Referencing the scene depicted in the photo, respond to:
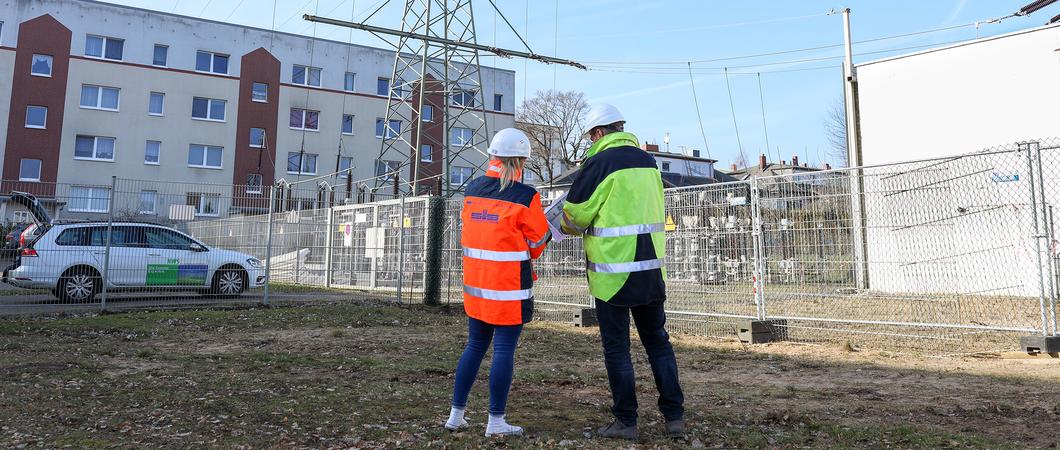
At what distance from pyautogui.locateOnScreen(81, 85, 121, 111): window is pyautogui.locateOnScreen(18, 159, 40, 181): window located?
12.0ft

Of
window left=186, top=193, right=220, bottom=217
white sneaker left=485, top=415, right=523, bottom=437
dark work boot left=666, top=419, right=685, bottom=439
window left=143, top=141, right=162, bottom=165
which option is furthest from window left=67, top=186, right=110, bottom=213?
window left=143, top=141, right=162, bottom=165

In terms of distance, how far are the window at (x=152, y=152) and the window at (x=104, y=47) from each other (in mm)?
4673

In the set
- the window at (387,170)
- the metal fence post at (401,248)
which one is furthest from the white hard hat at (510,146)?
the window at (387,170)

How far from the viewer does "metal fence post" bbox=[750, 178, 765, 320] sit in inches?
335

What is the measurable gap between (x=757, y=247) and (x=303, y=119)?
118 feet

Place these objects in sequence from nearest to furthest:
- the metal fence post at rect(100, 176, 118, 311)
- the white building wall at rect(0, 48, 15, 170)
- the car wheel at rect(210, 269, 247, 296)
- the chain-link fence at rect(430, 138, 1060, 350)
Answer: the chain-link fence at rect(430, 138, 1060, 350) < the metal fence post at rect(100, 176, 118, 311) < the car wheel at rect(210, 269, 247, 296) < the white building wall at rect(0, 48, 15, 170)

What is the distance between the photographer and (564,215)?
13.5 feet

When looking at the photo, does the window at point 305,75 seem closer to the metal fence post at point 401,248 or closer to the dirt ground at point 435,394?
the metal fence post at point 401,248

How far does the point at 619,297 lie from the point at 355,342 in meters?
5.15

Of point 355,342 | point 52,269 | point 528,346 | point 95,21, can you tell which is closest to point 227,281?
point 52,269

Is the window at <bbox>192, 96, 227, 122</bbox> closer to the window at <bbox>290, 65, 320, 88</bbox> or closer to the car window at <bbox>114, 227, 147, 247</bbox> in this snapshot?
the window at <bbox>290, 65, 320, 88</bbox>

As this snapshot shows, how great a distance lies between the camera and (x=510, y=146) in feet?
13.3

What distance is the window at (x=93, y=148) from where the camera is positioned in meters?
35.0

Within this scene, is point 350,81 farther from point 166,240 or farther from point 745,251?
point 745,251
